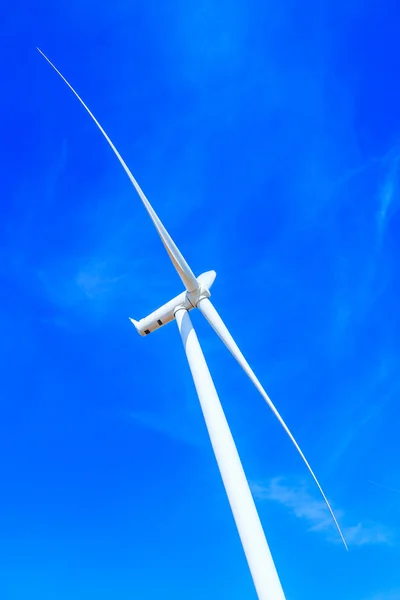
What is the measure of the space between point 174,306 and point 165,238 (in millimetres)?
3741

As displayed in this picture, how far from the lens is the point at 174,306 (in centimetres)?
2341

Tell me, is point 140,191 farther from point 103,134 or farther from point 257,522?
point 257,522

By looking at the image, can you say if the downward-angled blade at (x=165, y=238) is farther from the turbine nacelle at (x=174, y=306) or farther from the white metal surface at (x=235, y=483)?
Answer: the white metal surface at (x=235, y=483)

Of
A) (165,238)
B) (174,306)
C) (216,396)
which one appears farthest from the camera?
(174,306)

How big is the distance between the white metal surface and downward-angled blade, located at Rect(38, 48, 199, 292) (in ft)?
9.28

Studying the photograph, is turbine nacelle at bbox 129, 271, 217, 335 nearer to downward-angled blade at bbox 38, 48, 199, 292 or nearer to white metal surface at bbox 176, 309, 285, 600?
downward-angled blade at bbox 38, 48, 199, 292

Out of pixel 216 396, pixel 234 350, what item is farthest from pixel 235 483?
pixel 234 350

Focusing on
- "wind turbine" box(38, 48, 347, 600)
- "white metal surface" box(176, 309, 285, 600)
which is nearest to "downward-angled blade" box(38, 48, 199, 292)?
"wind turbine" box(38, 48, 347, 600)

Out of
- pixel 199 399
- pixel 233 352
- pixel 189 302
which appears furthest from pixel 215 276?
pixel 199 399

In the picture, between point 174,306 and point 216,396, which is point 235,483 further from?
point 174,306

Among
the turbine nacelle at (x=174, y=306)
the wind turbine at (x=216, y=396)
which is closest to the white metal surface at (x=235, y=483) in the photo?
the wind turbine at (x=216, y=396)

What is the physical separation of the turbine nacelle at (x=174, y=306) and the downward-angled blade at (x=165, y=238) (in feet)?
1.32

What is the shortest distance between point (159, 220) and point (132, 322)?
5.84 m

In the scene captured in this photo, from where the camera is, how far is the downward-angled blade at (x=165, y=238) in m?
21.2
